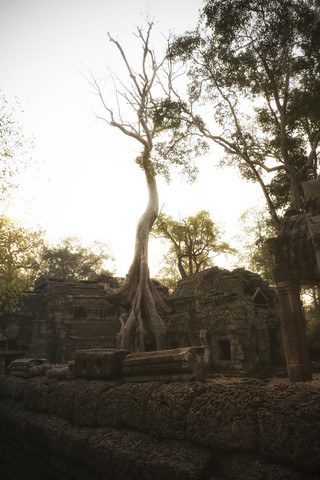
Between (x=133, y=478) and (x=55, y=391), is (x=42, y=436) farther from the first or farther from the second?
(x=133, y=478)

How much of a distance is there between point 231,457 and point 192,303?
57.1 ft

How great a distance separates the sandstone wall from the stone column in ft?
17.0

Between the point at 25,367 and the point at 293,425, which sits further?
the point at 25,367

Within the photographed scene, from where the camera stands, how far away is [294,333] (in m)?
7.40

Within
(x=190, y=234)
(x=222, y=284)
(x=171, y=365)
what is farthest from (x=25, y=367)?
(x=190, y=234)

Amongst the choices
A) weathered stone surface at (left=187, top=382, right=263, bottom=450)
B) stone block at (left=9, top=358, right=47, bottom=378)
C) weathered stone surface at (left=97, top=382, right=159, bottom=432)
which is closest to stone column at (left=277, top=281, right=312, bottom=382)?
stone block at (left=9, top=358, right=47, bottom=378)

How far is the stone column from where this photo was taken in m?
7.21

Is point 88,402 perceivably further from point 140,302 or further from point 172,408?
point 140,302

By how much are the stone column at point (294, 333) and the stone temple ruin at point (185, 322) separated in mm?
8319

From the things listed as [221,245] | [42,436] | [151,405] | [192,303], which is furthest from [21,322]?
[221,245]

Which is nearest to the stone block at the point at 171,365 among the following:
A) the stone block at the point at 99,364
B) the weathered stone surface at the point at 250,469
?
the stone block at the point at 99,364

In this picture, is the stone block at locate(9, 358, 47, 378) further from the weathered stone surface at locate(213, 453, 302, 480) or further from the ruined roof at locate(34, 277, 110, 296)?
the ruined roof at locate(34, 277, 110, 296)

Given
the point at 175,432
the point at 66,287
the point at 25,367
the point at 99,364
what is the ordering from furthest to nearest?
the point at 66,287 < the point at 25,367 < the point at 99,364 < the point at 175,432

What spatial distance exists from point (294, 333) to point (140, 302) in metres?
9.75
